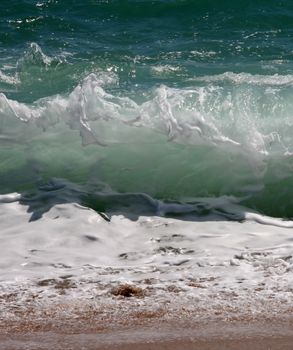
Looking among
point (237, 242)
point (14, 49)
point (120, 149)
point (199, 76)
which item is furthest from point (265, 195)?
point (14, 49)

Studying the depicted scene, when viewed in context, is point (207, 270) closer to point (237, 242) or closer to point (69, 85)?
point (237, 242)

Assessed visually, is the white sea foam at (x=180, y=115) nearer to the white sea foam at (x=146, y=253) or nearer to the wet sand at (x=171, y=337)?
the white sea foam at (x=146, y=253)

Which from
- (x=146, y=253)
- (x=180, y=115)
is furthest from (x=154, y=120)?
(x=146, y=253)

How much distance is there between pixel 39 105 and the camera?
7.58 m

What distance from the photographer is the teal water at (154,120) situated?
250 inches

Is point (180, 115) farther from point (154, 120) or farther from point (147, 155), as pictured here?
point (147, 155)

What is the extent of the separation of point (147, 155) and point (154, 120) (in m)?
0.33

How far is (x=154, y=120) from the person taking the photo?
22.7ft

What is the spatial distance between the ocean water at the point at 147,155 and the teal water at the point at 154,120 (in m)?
0.01

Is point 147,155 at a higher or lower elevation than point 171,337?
lower

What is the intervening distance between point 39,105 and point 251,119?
2.09m

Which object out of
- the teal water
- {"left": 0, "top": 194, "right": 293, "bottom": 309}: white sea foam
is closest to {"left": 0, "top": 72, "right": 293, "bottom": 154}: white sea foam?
the teal water

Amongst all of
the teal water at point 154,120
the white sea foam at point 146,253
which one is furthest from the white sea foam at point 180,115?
the white sea foam at point 146,253

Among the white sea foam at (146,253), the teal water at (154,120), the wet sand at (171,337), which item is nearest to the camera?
the wet sand at (171,337)
